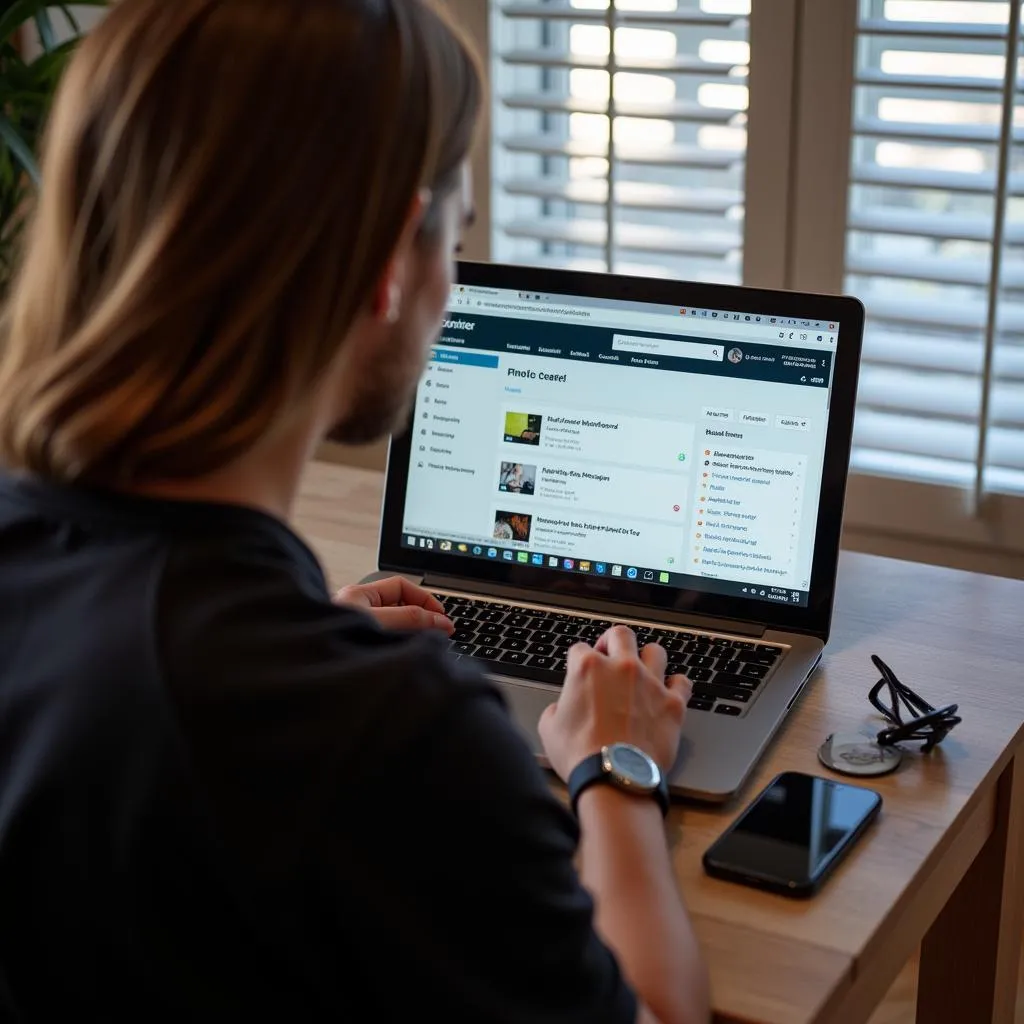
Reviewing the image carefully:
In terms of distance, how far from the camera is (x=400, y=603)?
123 centimetres

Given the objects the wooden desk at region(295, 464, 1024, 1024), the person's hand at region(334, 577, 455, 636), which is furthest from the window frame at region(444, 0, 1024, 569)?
the person's hand at region(334, 577, 455, 636)

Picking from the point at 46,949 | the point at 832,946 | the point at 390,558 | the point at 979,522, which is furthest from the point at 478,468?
the point at 979,522

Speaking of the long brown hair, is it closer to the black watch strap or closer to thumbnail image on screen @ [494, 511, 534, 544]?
the black watch strap

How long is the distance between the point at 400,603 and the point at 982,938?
1.85 ft

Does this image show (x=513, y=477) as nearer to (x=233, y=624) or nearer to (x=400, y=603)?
(x=400, y=603)

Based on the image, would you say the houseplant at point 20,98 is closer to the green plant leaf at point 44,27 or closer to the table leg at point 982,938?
the green plant leaf at point 44,27

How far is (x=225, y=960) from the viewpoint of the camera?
2.16ft

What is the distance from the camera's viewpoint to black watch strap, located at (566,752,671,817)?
92 centimetres

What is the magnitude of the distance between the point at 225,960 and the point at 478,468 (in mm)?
693

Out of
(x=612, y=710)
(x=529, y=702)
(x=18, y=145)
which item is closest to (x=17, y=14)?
(x=18, y=145)

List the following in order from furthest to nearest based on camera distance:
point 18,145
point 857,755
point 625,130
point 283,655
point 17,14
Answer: point 625,130, point 17,14, point 18,145, point 857,755, point 283,655

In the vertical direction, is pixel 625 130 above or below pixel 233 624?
above

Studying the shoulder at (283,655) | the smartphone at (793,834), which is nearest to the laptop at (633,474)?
the smartphone at (793,834)

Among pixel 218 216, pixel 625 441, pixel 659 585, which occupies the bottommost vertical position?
pixel 659 585
